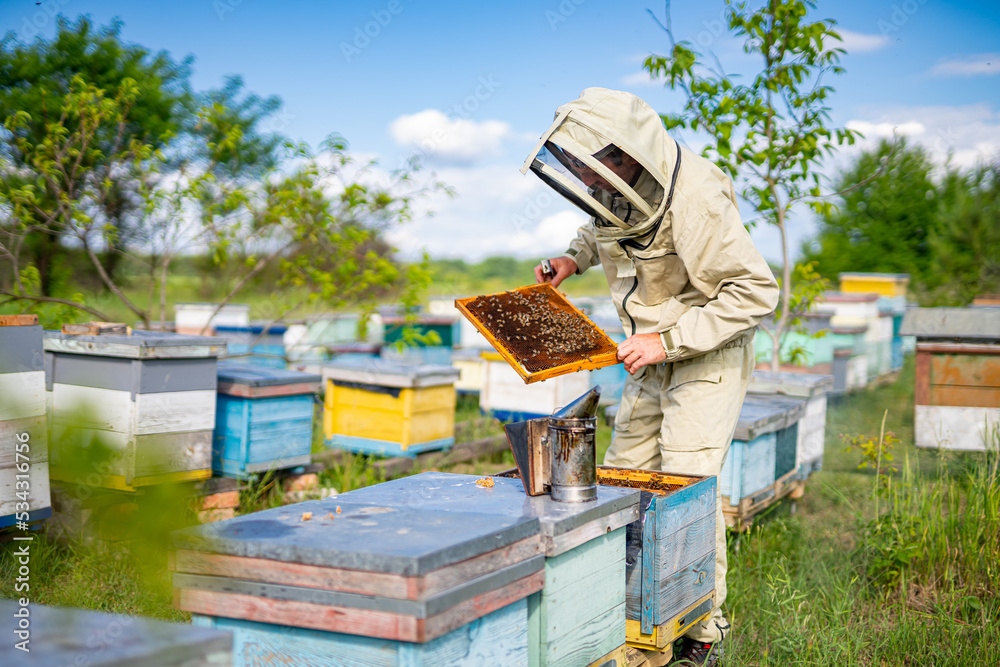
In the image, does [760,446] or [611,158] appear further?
[760,446]

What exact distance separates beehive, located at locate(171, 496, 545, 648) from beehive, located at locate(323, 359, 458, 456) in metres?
3.74

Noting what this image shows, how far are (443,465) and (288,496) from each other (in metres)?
1.43

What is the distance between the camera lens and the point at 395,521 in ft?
5.91

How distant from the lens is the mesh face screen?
2.74 m

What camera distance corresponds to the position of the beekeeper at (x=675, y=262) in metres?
2.70

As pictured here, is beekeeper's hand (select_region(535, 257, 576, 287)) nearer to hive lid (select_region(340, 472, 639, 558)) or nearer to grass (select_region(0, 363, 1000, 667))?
hive lid (select_region(340, 472, 639, 558))

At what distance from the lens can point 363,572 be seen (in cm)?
152

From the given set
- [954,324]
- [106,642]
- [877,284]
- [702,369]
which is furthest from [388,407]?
[877,284]

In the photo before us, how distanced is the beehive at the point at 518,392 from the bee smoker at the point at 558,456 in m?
4.58

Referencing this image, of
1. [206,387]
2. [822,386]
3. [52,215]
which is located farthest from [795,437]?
[52,215]

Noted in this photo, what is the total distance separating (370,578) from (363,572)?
21mm

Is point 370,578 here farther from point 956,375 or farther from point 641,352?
point 956,375

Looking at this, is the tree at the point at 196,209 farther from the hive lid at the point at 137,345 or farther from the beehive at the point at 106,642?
the beehive at the point at 106,642

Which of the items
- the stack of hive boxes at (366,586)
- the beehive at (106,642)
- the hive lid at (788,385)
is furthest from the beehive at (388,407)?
the beehive at (106,642)
